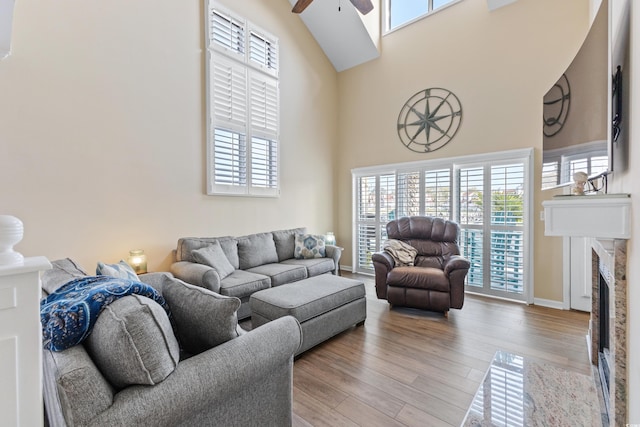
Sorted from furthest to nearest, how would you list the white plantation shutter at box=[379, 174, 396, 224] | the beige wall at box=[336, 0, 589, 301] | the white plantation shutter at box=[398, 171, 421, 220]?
1. the white plantation shutter at box=[379, 174, 396, 224]
2. the white plantation shutter at box=[398, 171, 421, 220]
3. the beige wall at box=[336, 0, 589, 301]

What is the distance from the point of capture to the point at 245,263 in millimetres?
3777

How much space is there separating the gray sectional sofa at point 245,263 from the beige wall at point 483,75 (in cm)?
213

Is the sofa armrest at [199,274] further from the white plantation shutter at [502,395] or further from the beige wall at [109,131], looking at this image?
the white plantation shutter at [502,395]

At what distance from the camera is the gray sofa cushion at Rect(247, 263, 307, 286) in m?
3.44

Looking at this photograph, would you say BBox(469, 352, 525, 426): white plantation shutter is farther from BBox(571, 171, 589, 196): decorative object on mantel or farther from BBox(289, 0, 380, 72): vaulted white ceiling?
BBox(289, 0, 380, 72): vaulted white ceiling

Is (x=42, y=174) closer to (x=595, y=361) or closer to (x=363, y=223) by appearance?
(x=363, y=223)

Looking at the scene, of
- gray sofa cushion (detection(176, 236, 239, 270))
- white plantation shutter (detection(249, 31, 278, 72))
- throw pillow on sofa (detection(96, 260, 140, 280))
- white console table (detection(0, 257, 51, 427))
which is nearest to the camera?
white console table (detection(0, 257, 51, 427))

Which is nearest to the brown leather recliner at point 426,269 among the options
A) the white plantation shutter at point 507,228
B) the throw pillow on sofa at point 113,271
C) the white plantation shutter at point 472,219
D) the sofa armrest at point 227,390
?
the white plantation shutter at point 472,219

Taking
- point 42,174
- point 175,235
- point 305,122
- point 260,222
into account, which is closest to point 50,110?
point 42,174

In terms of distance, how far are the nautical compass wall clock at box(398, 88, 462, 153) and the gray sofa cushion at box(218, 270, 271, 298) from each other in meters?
3.11

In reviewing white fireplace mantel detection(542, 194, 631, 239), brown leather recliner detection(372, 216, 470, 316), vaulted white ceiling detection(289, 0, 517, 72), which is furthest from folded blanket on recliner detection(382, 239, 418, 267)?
vaulted white ceiling detection(289, 0, 517, 72)

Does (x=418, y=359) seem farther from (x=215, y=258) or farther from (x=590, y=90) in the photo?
(x=215, y=258)

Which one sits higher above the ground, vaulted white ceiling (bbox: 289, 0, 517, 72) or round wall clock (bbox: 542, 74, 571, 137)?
vaulted white ceiling (bbox: 289, 0, 517, 72)

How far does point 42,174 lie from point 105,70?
1201mm
